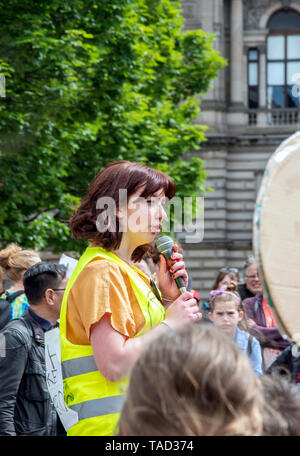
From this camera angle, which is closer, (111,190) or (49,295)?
(111,190)

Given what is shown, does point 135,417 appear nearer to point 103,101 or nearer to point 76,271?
point 76,271

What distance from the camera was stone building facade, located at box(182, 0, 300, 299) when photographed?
87.9 ft

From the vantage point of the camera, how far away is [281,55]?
27766mm

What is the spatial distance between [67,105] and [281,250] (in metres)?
9.87

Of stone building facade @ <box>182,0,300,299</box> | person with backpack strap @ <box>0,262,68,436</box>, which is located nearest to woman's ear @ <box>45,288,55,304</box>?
person with backpack strap @ <box>0,262,68,436</box>

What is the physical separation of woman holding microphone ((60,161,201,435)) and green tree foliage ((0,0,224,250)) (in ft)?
24.6

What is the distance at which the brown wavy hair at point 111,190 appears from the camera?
113 inches

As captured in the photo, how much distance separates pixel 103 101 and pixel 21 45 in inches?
79.3

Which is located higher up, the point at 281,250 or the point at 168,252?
the point at 281,250

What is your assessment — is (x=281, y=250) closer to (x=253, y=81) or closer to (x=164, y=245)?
(x=164, y=245)

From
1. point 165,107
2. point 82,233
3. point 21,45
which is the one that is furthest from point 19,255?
point 165,107

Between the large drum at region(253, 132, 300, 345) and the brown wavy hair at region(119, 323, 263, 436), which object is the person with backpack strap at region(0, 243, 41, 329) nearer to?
the large drum at region(253, 132, 300, 345)

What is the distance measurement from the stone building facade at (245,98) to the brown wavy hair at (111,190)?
23.6 metres

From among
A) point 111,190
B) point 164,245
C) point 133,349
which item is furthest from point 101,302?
point 164,245
